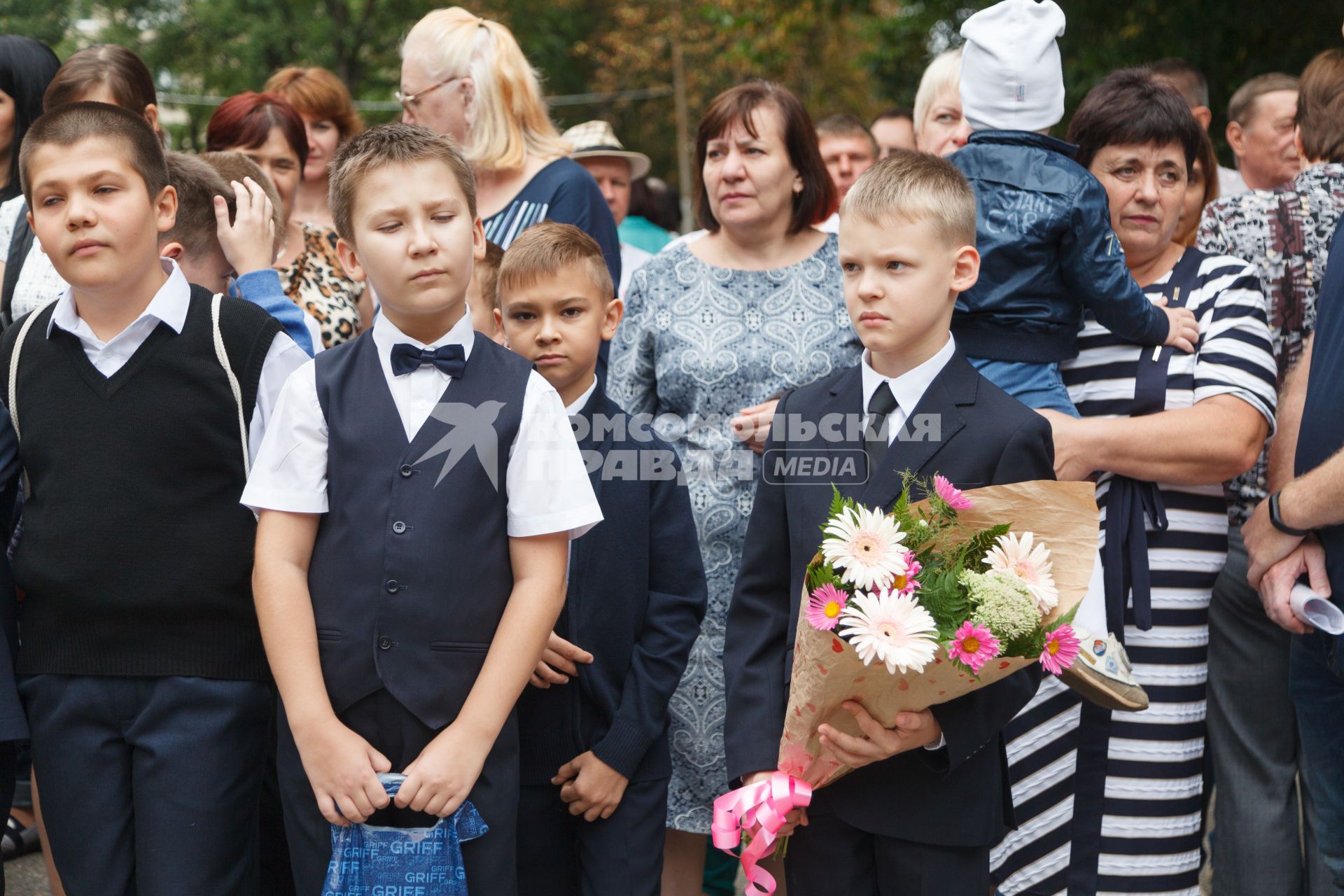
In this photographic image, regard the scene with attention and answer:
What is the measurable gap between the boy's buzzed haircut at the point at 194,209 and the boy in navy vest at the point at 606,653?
3.04 feet

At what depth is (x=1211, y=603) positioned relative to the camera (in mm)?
3463

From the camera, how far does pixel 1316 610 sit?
284cm

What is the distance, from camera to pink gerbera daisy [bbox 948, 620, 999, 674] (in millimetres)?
2156

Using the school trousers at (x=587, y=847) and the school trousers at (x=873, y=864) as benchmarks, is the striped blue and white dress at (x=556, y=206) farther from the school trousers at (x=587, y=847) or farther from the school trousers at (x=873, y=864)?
the school trousers at (x=873, y=864)

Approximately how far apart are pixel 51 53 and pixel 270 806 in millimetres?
2847

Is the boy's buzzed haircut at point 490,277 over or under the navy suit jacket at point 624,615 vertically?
over

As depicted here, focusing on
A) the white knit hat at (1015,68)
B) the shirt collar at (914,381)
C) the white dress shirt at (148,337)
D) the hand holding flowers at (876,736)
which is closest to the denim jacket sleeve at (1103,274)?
the white knit hat at (1015,68)

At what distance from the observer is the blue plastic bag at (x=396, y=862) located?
2.31 metres

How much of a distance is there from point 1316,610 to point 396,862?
2123 mm

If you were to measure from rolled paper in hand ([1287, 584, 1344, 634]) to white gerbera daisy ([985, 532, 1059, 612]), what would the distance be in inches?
35.3

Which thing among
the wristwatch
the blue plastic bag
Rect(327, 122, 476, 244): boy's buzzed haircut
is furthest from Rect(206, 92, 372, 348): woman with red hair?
the wristwatch

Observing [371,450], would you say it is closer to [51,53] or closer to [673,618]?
[673,618]

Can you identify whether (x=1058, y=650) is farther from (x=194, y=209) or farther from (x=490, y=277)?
(x=194, y=209)

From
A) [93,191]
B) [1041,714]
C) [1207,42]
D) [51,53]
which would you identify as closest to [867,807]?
[1041,714]
